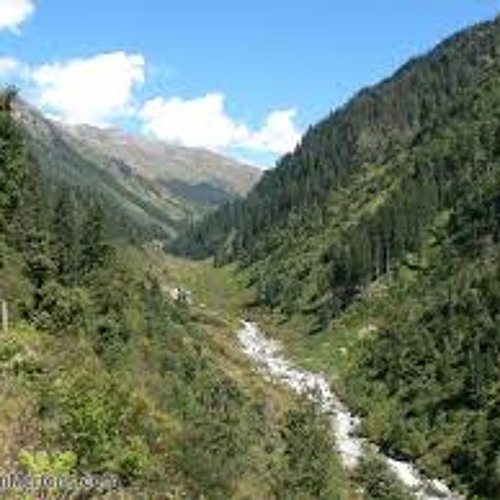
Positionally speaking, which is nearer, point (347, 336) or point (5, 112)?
point (5, 112)

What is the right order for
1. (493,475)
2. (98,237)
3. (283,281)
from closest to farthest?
1. (493,475)
2. (98,237)
3. (283,281)

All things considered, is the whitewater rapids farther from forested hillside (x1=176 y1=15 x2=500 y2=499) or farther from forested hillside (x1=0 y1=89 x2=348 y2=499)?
forested hillside (x1=0 y1=89 x2=348 y2=499)

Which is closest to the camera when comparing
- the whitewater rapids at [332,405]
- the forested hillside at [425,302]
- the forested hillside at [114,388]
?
the forested hillside at [114,388]

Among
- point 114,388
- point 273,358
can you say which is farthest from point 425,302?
point 114,388

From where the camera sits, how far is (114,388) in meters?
27.1

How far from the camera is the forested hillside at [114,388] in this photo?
22.3 metres

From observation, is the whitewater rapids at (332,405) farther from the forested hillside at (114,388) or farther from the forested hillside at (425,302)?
the forested hillside at (114,388)

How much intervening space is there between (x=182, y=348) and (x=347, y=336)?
4977 cm

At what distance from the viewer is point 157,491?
914 inches

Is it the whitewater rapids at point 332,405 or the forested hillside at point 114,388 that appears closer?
the forested hillside at point 114,388

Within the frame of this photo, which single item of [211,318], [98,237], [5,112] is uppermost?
[5,112]

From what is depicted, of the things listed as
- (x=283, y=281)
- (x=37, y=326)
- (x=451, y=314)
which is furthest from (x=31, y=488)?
(x=283, y=281)

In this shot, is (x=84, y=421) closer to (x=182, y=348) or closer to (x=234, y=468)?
(x=234, y=468)

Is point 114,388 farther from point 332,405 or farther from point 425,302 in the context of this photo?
point 425,302
